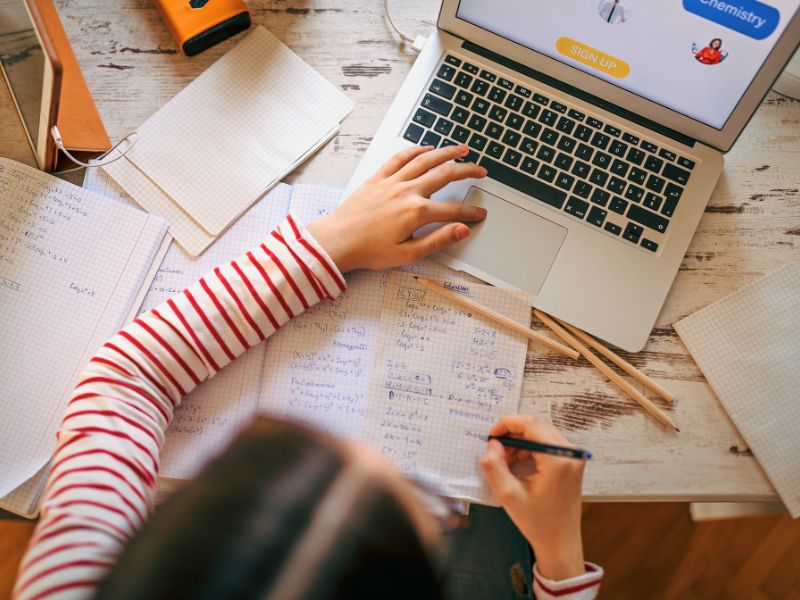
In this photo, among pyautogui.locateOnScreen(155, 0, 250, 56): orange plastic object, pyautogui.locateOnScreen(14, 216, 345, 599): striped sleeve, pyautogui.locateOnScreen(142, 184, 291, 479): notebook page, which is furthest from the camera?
pyautogui.locateOnScreen(155, 0, 250, 56): orange plastic object

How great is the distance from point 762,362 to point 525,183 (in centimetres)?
34

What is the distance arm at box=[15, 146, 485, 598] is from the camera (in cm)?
59

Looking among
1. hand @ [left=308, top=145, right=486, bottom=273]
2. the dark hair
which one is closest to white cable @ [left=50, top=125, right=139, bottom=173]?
hand @ [left=308, top=145, right=486, bottom=273]

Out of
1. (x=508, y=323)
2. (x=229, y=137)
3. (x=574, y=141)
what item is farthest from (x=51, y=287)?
(x=574, y=141)

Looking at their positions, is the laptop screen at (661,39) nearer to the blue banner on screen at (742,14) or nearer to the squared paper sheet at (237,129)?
the blue banner on screen at (742,14)

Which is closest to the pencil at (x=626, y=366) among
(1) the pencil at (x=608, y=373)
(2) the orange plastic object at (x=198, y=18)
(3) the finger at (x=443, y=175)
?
(1) the pencil at (x=608, y=373)

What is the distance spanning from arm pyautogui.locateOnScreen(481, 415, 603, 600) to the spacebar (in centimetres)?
26

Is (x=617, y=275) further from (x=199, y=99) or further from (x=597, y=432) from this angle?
(x=199, y=99)

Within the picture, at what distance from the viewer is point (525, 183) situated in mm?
758

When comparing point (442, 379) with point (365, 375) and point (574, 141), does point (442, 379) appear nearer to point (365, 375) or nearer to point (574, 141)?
point (365, 375)

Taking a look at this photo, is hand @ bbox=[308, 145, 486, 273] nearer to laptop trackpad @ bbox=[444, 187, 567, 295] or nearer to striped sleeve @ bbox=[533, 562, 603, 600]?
laptop trackpad @ bbox=[444, 187, 567, 295]

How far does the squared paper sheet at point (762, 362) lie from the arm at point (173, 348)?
1.03 feet

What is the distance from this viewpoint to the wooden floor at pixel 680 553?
1201 millimetres

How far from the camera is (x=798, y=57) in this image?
0.80 meters
